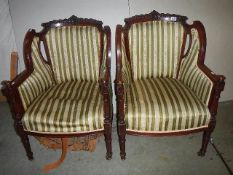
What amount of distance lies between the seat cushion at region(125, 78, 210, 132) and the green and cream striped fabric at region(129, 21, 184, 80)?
369 mm

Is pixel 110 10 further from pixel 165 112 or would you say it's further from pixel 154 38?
pixel 165 112

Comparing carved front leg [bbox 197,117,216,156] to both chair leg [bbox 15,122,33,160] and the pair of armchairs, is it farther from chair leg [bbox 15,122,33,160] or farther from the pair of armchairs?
chair leg [bbox 15,122,33,160]

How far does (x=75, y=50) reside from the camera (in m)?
2.16

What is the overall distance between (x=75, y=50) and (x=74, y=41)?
0.08 metres

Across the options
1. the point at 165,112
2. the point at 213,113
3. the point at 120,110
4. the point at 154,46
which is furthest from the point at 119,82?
the point at 213,113

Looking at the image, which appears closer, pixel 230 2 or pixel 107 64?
pixel 107 64

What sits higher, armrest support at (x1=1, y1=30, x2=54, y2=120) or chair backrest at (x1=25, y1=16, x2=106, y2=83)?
chair backrest at (x1=25, y1=16, x2=106, y2=83)

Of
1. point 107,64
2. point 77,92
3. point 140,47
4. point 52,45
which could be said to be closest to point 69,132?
point 77,92

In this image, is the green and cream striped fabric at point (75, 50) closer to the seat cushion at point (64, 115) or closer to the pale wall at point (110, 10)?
the pale wall at point (110, 10)

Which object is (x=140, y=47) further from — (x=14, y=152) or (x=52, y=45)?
(x=14, y=152)

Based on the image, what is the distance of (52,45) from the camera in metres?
2.15

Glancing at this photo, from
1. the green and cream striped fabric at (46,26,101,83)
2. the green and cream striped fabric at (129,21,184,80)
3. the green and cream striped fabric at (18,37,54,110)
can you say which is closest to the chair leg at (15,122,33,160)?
the green and cream striped fabric at (18,37,54,110)

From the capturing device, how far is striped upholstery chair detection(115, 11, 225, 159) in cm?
179

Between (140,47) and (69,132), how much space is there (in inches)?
37.8
